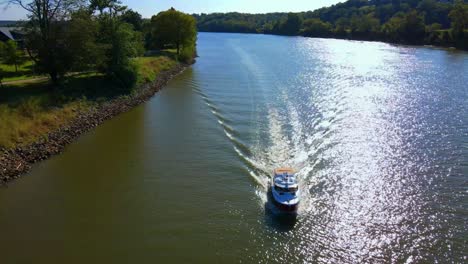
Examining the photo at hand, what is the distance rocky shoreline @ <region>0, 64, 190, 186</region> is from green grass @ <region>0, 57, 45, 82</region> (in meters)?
10.8

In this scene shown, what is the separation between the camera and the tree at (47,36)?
143ft

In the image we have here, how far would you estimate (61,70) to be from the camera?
45094 millimetres

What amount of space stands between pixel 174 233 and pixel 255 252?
16.2ft

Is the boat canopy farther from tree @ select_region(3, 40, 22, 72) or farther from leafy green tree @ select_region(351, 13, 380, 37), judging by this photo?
leafy green tree @ select_region(351, 13, 380, 37)

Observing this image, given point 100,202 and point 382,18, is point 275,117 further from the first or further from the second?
point 382,18

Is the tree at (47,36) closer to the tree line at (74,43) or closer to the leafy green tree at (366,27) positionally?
the tree line at (74,43)

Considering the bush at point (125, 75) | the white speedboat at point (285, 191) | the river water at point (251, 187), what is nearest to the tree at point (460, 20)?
the river water at point (251, 187)

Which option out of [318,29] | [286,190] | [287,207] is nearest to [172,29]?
[286,190]

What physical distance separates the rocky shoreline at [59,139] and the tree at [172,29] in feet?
114

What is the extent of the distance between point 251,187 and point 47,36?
3262cm

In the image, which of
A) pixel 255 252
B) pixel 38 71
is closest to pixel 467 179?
pixel 255 252

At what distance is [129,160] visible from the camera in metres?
32.3

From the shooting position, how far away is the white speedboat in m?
23.3

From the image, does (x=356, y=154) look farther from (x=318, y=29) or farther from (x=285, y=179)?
(x=318, y=29)
